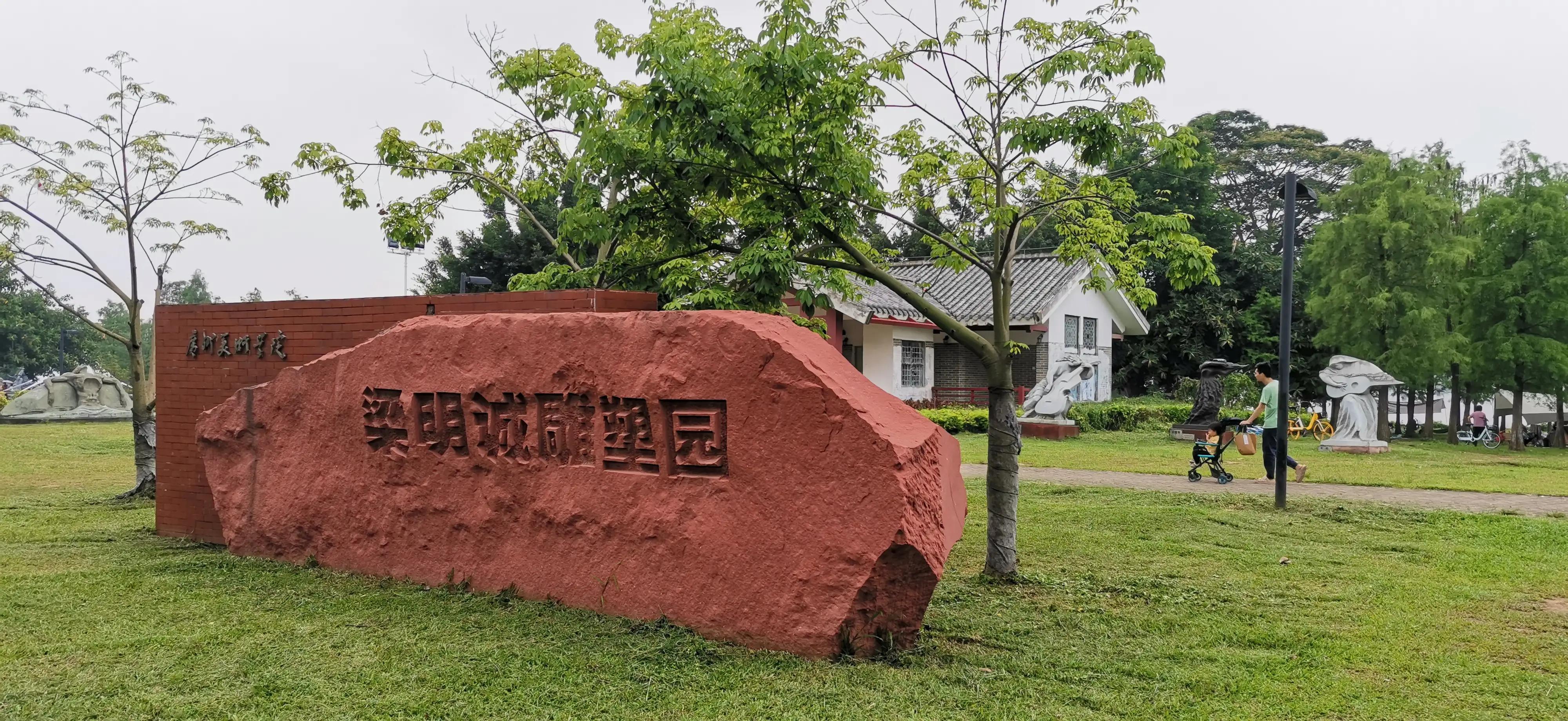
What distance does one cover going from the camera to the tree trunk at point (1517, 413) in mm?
19516

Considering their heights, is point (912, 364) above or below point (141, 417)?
above

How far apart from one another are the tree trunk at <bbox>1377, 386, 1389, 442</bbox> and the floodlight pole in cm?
1317

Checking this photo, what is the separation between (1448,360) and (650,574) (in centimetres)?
1939

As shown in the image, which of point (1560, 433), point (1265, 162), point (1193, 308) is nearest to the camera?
point (1560, 433)

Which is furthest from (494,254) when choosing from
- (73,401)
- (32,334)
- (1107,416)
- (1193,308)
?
(32,334)

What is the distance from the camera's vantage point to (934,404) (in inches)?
933

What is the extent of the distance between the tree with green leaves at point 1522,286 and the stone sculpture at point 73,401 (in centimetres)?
2772

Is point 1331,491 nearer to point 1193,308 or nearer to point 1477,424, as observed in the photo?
point 1477,424

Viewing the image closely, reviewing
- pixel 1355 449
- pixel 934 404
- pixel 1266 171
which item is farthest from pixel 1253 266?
pixel 1355 449

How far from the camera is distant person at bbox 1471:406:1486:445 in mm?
22422

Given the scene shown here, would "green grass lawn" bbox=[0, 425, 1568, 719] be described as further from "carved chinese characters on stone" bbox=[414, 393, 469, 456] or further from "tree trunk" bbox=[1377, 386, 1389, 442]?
"tree trunk" bbox=[1377, 386, 1389, 442]

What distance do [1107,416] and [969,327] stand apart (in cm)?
482

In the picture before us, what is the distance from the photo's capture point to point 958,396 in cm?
2408

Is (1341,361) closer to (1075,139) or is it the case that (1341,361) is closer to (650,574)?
(1075,139)
